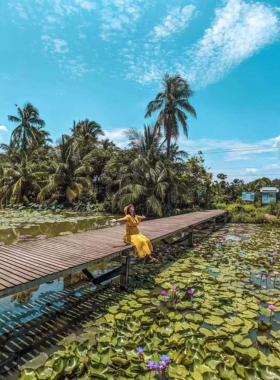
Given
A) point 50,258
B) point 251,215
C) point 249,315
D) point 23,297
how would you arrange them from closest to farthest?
point 249,315 → point 50,258 → point 23,297 → point 251,215

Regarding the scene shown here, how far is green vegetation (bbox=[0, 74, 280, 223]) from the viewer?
491 inches

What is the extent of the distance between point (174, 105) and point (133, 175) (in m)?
5.43

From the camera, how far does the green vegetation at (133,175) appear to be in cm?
1248

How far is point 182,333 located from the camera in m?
2.56

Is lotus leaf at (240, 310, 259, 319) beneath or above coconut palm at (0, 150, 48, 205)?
beneath

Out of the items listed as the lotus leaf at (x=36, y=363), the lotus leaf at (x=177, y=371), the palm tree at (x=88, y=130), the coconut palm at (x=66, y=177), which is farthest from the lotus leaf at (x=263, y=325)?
the palm tree at (x=88, y=130)

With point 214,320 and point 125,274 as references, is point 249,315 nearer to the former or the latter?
point 214,320

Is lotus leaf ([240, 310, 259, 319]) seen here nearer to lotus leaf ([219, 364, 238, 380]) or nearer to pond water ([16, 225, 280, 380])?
pond water ([16, 225, 280, 380])

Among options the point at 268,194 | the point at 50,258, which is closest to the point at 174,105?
the point at 268,194

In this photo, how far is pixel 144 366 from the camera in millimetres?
2010

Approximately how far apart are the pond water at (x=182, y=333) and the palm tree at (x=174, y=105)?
1108 cm

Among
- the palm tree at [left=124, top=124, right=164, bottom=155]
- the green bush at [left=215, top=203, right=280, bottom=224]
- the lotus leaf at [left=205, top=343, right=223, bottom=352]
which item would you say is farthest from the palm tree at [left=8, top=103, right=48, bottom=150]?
the lotus leaf at [left=205, top=343, right=223, bottom=352]

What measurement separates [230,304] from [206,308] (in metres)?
0.39

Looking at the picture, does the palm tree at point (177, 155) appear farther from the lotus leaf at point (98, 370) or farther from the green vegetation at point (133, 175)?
the lotus leaf at point (98, 370)
